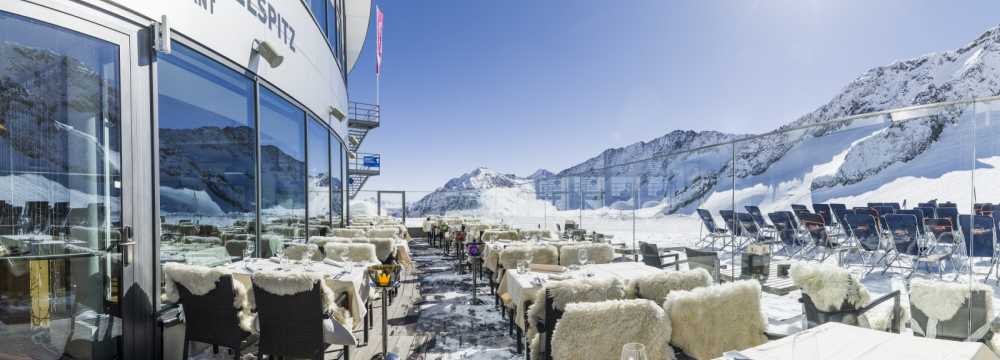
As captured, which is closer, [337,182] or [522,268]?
[522,268]

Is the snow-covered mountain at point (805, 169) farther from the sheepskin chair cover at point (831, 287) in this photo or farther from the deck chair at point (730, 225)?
the sheepskin chair cover at point (831, 287)

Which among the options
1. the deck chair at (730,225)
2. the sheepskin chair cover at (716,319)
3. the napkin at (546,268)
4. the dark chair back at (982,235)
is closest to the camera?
the sheepskin chair cover at (716,319)

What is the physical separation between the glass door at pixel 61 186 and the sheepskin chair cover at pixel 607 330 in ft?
9.34

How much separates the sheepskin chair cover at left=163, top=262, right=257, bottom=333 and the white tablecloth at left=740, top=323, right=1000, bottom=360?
2.84 m

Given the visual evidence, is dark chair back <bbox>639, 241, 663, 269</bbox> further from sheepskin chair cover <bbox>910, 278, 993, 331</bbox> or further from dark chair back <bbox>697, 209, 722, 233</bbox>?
dark chair back <bbox>697, 209, 722, 233</bbox>

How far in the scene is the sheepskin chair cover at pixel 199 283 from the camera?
2.64m

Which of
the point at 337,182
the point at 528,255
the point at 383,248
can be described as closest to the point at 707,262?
the point at 528,255

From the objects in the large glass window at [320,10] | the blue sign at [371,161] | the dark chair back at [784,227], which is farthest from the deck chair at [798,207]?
the blue sign at [371,161]

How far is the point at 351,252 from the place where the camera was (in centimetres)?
460

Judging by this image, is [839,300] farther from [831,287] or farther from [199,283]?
[199,283]

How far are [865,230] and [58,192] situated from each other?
8403mm

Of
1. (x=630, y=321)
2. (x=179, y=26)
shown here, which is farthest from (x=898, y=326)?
(x=179, y=26)

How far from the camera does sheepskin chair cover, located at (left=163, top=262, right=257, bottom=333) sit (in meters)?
2.64

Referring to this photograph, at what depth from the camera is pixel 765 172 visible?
6.71 metres
